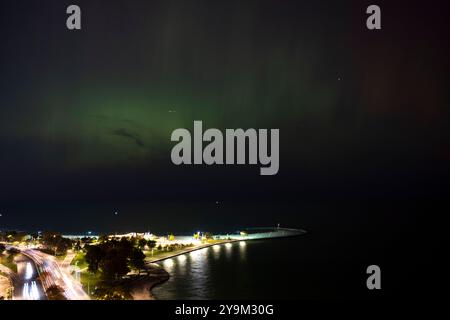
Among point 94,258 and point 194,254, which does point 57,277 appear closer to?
point 94,258

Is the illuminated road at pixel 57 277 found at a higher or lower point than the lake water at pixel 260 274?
higher

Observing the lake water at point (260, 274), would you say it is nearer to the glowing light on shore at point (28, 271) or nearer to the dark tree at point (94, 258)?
the dark tree at point (94, 258)

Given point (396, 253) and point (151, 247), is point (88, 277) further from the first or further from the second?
point (396, 253)

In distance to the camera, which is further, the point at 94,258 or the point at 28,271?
the point at 28,271

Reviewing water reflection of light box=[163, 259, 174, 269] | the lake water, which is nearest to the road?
the lake water

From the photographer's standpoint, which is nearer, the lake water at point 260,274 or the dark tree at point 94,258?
the dark tree at point 94,258

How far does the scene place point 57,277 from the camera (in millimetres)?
27297

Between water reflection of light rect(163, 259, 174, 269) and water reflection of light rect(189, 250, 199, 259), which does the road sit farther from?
water reflection of light rect(189, 250, 199, 259)

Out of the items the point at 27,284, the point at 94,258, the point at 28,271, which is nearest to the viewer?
the point at 27,284

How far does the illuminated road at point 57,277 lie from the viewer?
75.5ft

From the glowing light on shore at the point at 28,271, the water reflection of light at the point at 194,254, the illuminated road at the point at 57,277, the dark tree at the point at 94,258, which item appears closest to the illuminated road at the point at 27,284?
the glowing light on shore at the point at 28,271

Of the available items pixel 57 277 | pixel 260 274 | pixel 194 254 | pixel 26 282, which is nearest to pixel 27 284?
pixel 26 282

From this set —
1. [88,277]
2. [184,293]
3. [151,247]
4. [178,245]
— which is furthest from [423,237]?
[88,277]

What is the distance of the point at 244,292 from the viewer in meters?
29.8
